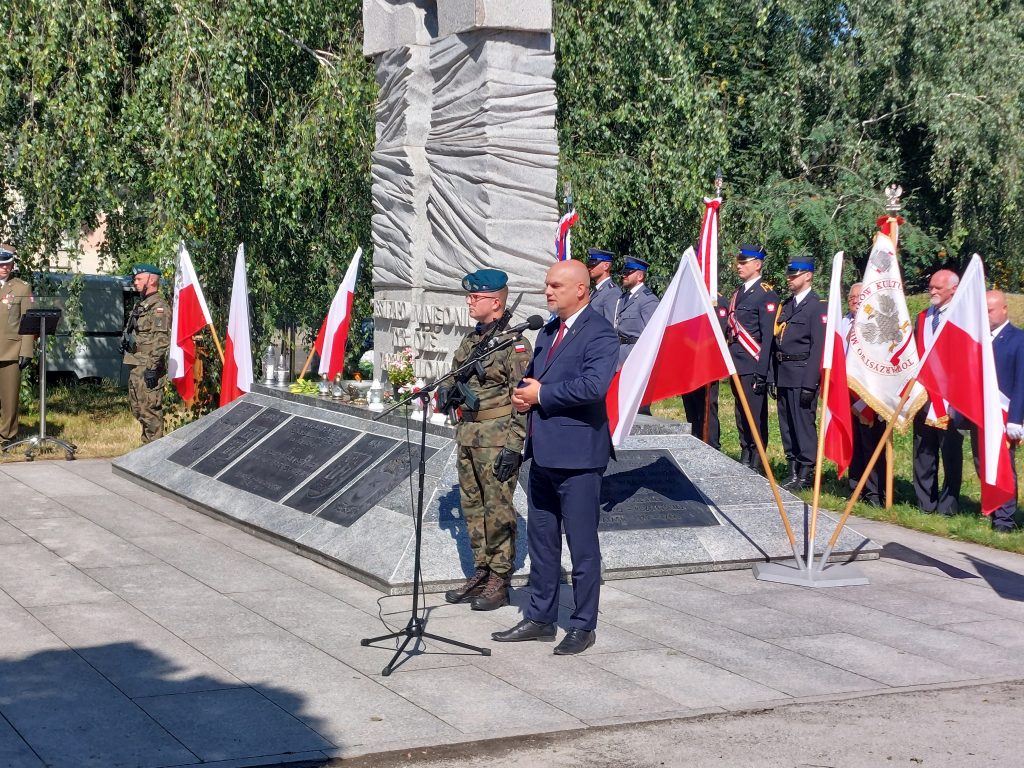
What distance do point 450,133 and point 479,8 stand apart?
1183mm

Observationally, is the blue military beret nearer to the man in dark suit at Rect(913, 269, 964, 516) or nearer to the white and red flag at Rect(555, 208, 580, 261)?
the man in dark suit at Rect(913, 269, 964, 516)

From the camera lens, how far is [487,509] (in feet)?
25.5

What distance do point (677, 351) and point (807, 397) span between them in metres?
4.10

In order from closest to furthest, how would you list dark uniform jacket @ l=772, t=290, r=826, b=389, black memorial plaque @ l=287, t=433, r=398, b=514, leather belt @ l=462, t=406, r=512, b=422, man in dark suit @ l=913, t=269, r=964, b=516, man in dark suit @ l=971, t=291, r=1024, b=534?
leather belt @ l=462, t=406, r=512, b=422, black memorial plaque @ l=287, t=433, r=398, b=514, man in dark suit @ l=971, t=291, r=1024, b=534, man in dark suit @ l=913, t=269, r=964, b=516, dark uniform jacket @ l=772, t=290, r=826, b=389

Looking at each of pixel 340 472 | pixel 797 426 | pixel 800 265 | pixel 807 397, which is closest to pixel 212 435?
pixel 340 472

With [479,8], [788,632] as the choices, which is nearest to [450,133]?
[479,8]

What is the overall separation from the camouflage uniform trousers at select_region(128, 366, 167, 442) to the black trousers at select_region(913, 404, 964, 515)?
7645 mm

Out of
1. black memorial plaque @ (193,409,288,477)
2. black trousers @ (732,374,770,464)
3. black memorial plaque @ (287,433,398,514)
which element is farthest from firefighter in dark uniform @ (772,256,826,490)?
black memorial plaque @ (193,409,288,477)

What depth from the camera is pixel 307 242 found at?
Result: 57.3ft

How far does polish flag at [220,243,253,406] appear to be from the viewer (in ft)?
40.2

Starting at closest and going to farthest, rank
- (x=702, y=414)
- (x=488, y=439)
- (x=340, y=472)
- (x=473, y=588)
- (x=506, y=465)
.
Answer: (x=506, y=465), (x=488, y=439), (x=473, y=588), (x=340, y=472), (x=702, y=414)

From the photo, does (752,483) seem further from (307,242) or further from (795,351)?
(307,242)

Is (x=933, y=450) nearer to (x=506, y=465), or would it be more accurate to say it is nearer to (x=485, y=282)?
(x=485, y=282)

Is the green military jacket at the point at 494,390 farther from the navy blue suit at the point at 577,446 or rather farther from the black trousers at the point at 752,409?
the black trousers at the point at 752,409
